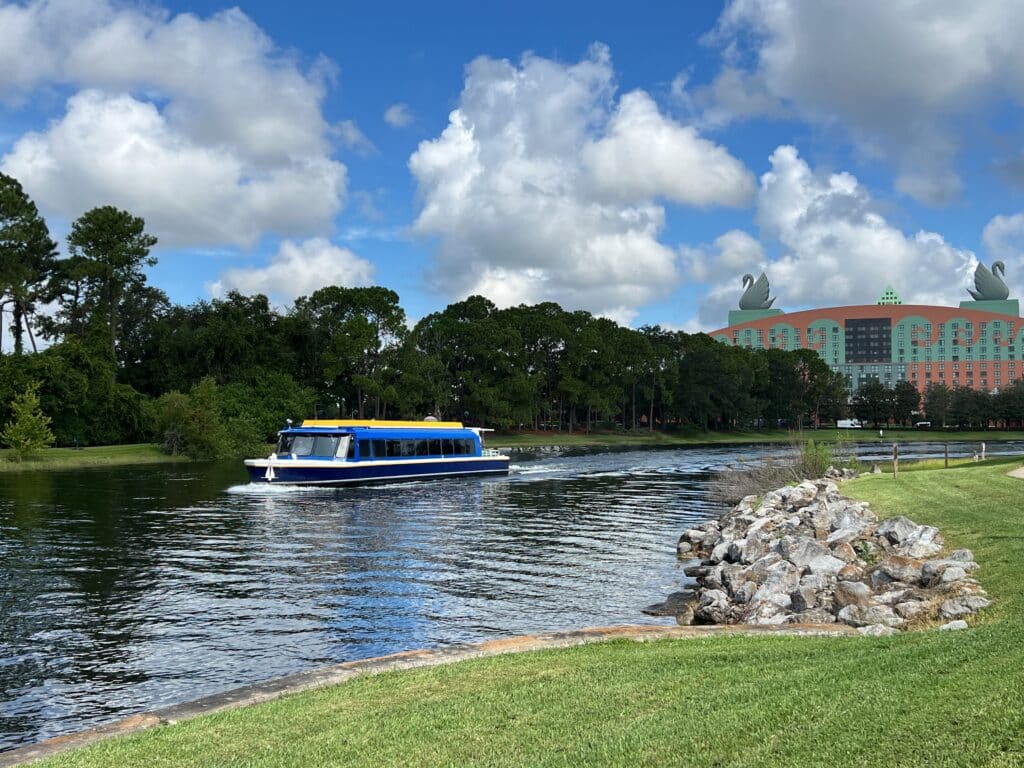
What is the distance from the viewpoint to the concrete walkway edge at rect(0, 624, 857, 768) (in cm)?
916

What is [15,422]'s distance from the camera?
67.4 metres

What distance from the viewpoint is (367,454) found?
163 ft

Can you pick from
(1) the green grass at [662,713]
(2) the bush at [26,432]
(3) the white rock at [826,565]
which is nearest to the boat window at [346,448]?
(2) the bush at [26,432]

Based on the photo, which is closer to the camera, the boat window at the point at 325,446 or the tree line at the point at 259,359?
the boat window at the point at 325,446

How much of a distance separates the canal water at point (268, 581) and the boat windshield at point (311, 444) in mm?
4617

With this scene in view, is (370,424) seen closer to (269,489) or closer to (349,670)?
(269,489)

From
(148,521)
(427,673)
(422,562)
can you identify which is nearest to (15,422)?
(148,521)

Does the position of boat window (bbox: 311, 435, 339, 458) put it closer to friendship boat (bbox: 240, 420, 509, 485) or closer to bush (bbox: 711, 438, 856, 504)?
friendship boat (bbox: 240, 420, 509, 485)

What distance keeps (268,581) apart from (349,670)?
34.7ft

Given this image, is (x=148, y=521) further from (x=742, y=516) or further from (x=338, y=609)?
(x=742, y=516)

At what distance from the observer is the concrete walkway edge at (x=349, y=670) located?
9.16 m

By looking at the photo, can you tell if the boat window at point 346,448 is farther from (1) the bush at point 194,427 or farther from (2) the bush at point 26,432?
(1) the bush at point 194,427

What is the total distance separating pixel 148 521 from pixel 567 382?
8701 centimetres

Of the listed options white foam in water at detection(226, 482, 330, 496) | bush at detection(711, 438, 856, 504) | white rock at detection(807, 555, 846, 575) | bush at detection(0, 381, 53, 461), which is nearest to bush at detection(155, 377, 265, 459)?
bush at detection(0, 381, 53, 461)
